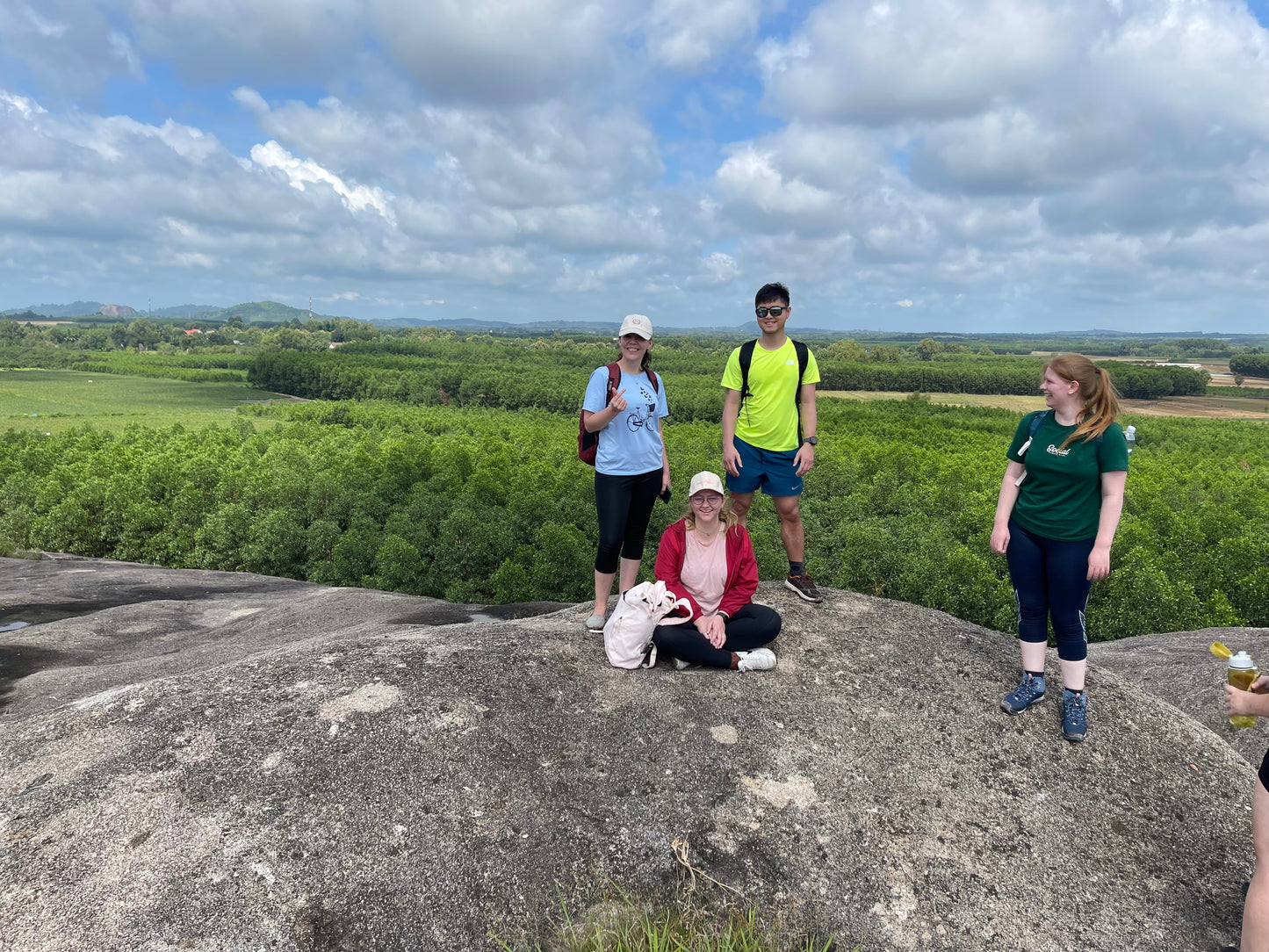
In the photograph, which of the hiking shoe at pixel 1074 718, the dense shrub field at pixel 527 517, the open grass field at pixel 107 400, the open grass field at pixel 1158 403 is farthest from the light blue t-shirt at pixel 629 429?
the open grass field at pixel 1158 403

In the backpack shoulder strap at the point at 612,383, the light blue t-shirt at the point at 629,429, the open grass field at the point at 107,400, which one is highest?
the backpack shoulder strap at the point at 612,383

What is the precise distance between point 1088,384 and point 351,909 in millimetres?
6405

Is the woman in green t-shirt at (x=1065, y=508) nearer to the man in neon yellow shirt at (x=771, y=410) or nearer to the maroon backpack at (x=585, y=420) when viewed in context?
the man in neon yellow shirt at (x=771, y=410)

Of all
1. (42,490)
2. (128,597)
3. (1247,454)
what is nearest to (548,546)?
(128,597)

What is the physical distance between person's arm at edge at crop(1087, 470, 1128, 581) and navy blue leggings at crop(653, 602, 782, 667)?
8.89 feet

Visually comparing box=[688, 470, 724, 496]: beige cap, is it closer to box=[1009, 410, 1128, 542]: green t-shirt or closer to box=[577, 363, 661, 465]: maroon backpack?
box=[577, 363, 661, 465]: maroon backpack

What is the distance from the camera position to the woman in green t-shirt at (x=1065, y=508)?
214 inches

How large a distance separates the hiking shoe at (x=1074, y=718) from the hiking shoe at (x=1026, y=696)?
0.21m

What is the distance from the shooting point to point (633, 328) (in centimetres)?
668

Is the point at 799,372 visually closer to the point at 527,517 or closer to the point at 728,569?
the point at 728,569

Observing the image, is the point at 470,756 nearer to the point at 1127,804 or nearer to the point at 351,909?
the point at 351,909

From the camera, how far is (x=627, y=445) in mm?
6895

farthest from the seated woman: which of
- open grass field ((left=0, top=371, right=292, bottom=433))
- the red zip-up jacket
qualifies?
open grass field ((left=0, top=371, right=292, bottom=433))

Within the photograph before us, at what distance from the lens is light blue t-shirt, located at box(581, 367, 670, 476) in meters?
6.80
